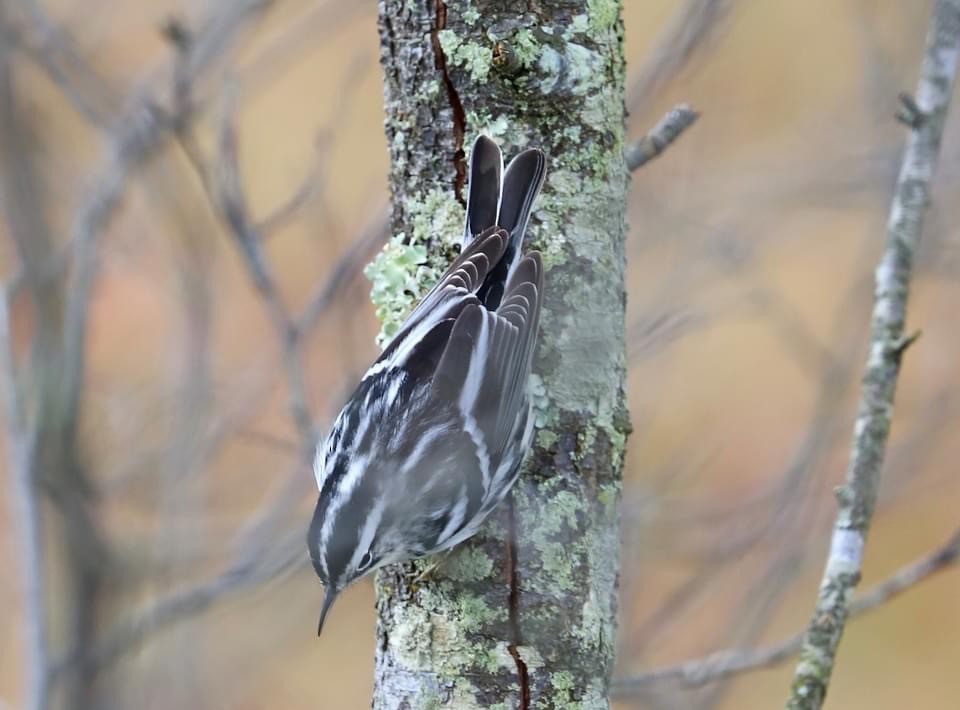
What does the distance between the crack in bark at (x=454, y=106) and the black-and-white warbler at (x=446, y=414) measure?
0.13ft

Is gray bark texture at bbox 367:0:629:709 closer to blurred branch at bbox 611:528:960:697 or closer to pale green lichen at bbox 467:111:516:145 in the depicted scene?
pale green lichen at bbox 467:111:516:145

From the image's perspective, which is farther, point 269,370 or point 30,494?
point 269,370

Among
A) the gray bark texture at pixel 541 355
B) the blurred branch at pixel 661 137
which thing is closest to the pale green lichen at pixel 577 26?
the gray bark texture at pixel 541 355

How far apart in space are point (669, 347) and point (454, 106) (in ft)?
Result: 7.10

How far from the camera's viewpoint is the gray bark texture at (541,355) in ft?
7.34

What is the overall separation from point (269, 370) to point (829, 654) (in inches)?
103

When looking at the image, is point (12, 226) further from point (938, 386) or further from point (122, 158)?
point (938, 386)

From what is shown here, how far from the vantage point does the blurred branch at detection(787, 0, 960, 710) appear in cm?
247

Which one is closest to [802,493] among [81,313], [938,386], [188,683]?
[938,386]

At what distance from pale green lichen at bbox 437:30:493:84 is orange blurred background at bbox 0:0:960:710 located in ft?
3.26

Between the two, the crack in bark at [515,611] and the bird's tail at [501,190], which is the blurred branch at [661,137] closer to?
the bird's tail at [501,190]

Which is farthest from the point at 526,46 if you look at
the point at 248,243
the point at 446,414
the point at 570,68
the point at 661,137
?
the point at 248,243

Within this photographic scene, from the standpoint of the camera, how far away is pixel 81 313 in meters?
2.88

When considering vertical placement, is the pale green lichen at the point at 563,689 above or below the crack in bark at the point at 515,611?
below
